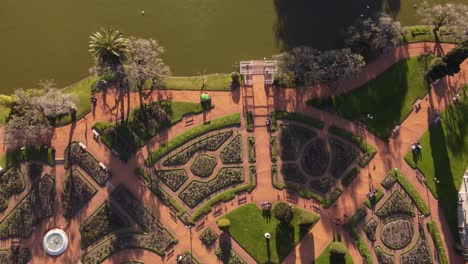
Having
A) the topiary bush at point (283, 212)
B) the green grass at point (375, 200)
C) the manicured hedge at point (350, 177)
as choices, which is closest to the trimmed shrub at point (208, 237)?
the topiary bush at point (283, 212)

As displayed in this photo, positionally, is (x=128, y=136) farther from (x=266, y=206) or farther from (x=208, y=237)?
(x=266, y=206)

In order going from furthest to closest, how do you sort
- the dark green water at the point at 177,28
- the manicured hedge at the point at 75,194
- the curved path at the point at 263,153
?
the dark green water at the point at 177,28 < the manicured hedge at the point at 75,194 < the curved path at the point at 263,153


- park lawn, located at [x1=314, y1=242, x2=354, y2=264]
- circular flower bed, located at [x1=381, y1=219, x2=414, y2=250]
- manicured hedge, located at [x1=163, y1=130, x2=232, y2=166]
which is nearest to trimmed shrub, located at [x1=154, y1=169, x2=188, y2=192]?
manicured hedge, located at [x1=163, y1=130, x2=232, y2=166]

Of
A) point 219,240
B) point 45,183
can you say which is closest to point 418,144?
point 219,240

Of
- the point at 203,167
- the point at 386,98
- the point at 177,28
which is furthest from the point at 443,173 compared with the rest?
the point at 177,28

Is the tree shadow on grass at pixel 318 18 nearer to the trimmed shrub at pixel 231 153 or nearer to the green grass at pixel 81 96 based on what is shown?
the trimmed shrub at pixel 231 153

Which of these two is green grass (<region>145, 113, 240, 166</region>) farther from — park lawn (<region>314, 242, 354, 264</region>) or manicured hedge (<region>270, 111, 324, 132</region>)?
park lawn (<region>314, 242, 354, 264</region>)

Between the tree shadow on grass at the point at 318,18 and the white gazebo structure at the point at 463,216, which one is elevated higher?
the tree shadow on grass at the point at 318,18
